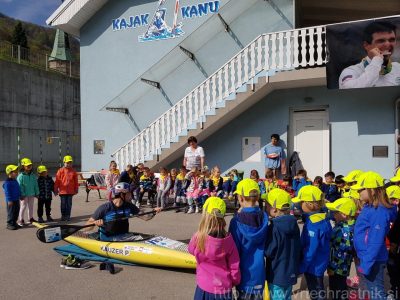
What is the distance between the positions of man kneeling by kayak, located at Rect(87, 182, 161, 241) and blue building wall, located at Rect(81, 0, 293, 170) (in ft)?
28.7

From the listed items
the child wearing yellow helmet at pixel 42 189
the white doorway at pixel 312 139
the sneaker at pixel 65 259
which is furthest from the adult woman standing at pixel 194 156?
the sneaker at pixel 65 259

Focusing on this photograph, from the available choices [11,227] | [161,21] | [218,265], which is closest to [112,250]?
[218,265]

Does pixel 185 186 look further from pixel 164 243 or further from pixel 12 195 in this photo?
pixel 164 243

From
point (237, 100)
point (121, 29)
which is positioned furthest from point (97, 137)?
point (237, 100)

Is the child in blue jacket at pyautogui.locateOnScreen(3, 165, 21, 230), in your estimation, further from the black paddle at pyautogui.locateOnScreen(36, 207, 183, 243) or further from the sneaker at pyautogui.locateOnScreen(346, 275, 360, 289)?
the sneaker at pyautogui.locateOnScreen(346, 275, 360, 289)

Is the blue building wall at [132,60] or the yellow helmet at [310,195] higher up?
the blue building wall at [132,60]

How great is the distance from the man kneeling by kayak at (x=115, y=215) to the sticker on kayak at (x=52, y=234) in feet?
1.93

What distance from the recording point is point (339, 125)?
38.7 ft

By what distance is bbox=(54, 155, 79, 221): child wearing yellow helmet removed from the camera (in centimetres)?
926

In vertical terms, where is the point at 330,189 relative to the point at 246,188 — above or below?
below

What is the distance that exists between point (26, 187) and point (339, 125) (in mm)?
8966

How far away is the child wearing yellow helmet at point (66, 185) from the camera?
9258 millimetres

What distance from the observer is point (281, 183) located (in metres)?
9.70

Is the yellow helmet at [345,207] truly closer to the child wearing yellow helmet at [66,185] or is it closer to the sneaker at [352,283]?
the sneaker at [352,283]
